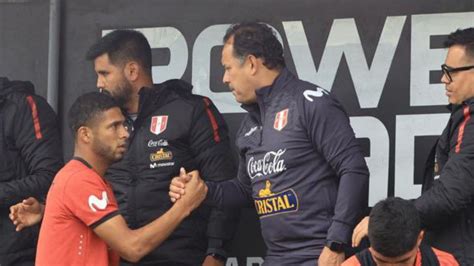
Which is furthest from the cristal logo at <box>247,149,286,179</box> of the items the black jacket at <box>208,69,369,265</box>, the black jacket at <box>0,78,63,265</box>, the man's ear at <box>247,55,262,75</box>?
the black jacket at <box>0,78,63,265</box>

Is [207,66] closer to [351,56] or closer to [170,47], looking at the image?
[170,47]

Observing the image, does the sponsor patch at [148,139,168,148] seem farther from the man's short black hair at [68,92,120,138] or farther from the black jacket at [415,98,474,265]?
the black jacket at [415,98,474,265]

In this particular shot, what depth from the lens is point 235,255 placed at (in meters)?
5.99

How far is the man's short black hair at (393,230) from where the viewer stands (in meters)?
4.20

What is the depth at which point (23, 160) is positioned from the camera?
18.9 feet

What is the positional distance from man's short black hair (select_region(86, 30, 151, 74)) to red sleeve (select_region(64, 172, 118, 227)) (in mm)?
1082

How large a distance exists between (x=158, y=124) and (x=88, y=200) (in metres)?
0.89

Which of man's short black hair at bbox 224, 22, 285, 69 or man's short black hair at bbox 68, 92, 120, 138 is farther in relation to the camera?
man's short black hair at bbox 224, 22, 285, 69

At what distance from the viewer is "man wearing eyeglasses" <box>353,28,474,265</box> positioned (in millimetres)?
4652

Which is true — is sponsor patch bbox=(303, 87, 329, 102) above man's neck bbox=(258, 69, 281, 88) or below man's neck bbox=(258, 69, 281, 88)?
below

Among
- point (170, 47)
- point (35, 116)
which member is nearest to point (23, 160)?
point (35, 116)

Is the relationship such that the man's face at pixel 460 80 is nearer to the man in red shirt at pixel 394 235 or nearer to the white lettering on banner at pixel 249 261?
the man in red shirt at pixel 394 235

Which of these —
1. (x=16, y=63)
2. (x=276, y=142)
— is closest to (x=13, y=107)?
(x=16, y=63)

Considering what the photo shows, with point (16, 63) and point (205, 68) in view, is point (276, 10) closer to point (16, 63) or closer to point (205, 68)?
point (205, 68)
